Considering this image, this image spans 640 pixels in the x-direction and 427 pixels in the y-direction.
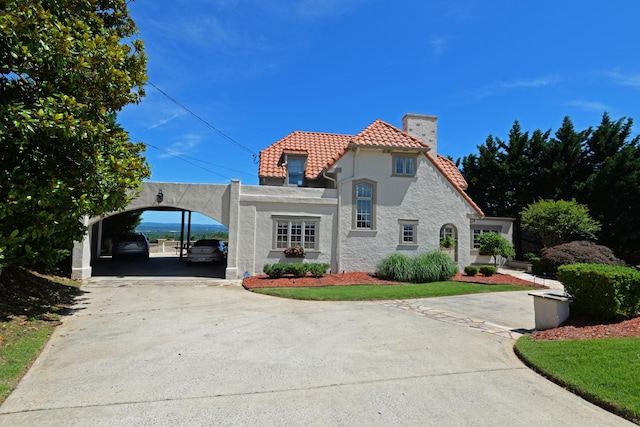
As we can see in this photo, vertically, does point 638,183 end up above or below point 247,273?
above

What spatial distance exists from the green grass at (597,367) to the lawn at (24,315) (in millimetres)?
7163

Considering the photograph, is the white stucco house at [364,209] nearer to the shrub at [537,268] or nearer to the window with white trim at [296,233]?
the window with white trim at [296,233]

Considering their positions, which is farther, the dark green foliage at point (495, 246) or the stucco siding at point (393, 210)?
the dark green foliage at point (495, 246)

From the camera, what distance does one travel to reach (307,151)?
782 inches

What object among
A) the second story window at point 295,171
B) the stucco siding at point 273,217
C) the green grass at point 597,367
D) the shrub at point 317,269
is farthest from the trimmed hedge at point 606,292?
the second story window at point 295,171

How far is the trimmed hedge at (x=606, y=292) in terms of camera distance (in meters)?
7.27

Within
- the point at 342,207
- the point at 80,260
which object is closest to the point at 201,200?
the point at 80,260

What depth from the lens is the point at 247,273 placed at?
52.4 feet

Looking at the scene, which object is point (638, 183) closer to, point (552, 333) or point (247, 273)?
point (552, 333)

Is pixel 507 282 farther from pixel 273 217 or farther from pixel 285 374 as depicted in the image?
pixel 285 374

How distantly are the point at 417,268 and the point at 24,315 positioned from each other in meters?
13.4

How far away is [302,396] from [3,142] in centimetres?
751

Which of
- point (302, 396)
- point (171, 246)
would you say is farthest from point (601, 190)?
point (171, 246)

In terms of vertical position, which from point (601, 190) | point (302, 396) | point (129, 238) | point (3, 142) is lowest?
point (302, 396)
